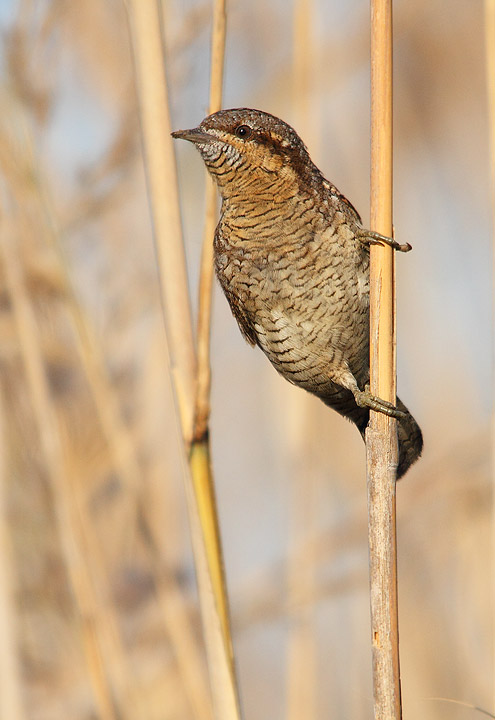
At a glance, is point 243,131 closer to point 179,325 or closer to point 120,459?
point 179,325

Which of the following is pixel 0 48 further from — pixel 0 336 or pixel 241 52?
pixel 241 52

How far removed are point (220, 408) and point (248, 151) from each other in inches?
63.9

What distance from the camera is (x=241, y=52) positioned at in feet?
8.53

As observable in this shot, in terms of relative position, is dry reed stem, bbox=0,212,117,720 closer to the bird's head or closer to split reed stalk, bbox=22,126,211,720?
split reed stalk, bbox=22,126,211,720

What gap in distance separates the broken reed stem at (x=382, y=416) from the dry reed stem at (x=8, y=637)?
1.00m

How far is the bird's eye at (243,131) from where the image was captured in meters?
1.33

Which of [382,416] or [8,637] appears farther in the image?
[8,637]

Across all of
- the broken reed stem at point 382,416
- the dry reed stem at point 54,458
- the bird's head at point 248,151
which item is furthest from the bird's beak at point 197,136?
the dry reed stem at point 54,458

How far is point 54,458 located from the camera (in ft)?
5.66

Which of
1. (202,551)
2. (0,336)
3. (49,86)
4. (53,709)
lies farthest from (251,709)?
(49,86)

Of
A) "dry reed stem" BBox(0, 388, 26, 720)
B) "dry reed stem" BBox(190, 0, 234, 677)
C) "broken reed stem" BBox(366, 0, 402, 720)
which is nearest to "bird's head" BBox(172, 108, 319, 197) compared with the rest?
"dry reed stem" BBox(190, 0, 234, 677)

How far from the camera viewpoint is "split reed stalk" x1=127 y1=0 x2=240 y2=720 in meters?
1.10

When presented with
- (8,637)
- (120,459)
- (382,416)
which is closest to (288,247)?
(382,416)

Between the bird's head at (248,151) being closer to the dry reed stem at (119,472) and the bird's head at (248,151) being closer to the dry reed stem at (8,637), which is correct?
the dry reed stem at (119,472)
